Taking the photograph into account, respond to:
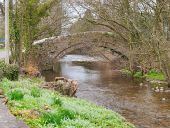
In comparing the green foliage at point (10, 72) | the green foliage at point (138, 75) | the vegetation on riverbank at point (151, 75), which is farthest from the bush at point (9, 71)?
the green foliage at point (138, 75)

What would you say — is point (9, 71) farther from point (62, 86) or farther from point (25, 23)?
point (25, 23)

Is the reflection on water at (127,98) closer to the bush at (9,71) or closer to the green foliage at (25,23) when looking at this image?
the green foliage at (25,23)

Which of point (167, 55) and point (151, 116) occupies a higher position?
point (167, 55)

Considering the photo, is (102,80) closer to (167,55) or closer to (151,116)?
(167,55)

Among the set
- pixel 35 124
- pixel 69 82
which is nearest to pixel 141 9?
pixel 69 82

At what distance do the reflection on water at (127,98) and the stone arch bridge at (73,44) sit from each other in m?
3.14

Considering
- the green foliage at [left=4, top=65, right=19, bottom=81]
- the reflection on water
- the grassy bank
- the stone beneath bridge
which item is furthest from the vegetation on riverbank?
the grassy bank

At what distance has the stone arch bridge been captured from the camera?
1521 inches

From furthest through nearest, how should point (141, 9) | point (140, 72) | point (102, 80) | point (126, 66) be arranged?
point (126, 66)
point (140, 72)
point (102, 80)
point (141, 9)

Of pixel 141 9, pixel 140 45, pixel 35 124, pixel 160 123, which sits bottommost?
pixel 160 123

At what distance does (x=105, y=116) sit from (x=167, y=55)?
1319 cm

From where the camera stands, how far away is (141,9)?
29.4 meters

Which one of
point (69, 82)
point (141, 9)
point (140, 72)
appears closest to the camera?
point (69, 82)

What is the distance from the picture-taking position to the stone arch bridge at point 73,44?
38625 mm
